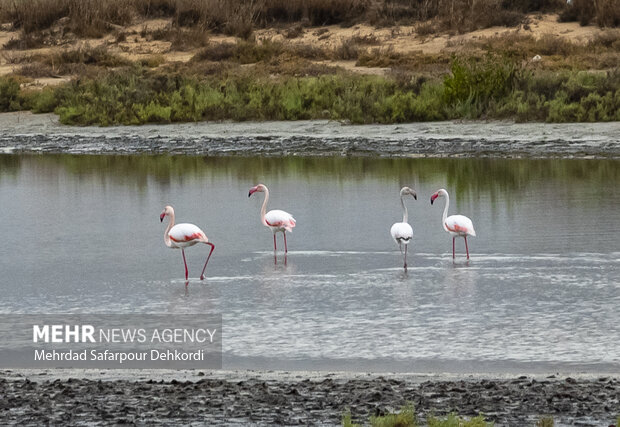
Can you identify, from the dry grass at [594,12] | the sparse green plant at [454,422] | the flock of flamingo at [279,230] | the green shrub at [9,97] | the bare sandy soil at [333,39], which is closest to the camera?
the sparse green plant at [454,422]

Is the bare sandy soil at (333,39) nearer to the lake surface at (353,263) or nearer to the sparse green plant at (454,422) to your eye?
the lake surface at (353,263)

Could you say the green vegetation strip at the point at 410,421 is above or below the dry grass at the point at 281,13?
below

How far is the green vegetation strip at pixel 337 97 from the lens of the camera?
2264cm

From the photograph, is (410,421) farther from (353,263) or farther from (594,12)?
(594,12)

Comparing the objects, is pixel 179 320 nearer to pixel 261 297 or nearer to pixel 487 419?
pixel 261 297

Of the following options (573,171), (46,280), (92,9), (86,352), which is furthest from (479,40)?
(86,352)

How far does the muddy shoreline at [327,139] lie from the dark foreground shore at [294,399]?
13.2 metres

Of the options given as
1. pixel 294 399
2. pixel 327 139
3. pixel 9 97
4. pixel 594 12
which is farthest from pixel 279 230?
pixel 594 12

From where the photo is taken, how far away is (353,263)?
1118 centimetres

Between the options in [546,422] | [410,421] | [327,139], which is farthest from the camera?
[327,139]

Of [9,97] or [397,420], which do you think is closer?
[397,420]

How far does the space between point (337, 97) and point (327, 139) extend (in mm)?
2510

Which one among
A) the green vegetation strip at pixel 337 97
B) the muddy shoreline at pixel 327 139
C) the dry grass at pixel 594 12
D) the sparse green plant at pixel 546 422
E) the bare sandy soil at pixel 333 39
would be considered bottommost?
the sparse green plant at pixel 546 422

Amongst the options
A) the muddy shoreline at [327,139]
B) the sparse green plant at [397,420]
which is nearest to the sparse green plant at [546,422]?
the sparse green plant at [397,420]
